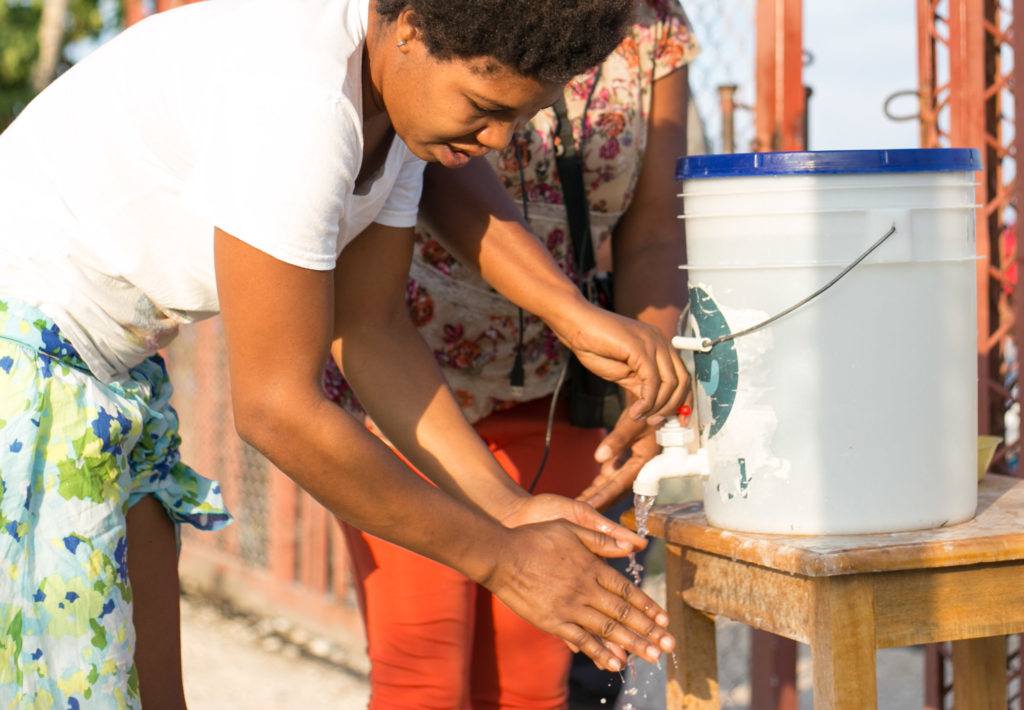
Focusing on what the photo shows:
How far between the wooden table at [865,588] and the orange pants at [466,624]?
2.06 ft

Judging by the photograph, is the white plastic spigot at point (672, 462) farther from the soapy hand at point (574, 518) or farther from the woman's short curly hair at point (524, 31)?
the woman's short curly hair at point (524, 31)

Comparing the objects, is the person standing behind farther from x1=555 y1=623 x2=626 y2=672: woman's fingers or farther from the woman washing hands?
x1=555 y1=623 x2=626 y2=672: woman's fingers

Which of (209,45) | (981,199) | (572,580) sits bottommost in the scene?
(572,580)

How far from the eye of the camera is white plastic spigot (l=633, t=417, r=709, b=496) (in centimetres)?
202

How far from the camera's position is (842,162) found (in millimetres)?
1805

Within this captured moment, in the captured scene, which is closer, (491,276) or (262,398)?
(262,398)

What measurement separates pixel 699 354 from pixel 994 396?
1.27 m

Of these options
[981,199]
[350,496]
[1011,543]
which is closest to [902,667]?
[981,199]

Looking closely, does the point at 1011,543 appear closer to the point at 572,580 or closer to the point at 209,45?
the point at 572,580

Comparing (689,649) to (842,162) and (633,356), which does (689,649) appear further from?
(842,162)

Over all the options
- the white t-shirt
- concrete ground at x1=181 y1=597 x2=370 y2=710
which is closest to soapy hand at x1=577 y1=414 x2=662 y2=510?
the white t-shirt

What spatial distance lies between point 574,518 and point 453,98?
2.27ft

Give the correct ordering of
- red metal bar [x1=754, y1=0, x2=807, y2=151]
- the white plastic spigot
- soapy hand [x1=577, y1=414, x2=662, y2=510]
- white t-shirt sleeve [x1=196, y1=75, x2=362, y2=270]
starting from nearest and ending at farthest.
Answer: white t-shirt sleeve [x1=196, y1=75, x2=362, y2=270], the white plastic spigot, soapy hand [x1=577, y1=414, x2=662, y2=510], red metal bar [x1=754, y1=0, x2=807, y2=151]

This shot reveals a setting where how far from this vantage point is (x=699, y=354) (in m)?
2.02
